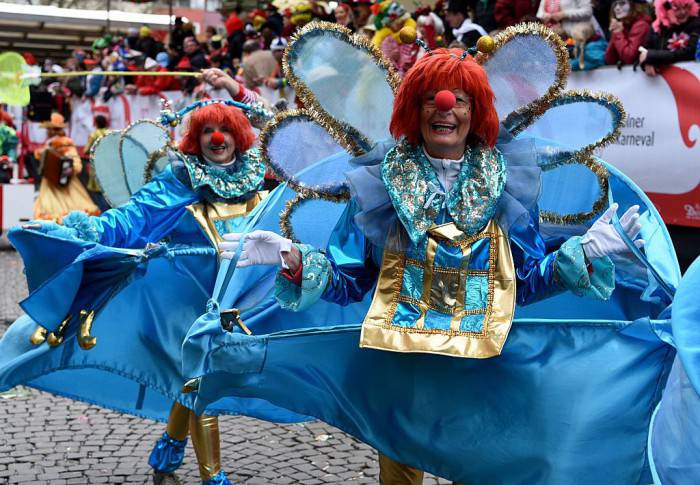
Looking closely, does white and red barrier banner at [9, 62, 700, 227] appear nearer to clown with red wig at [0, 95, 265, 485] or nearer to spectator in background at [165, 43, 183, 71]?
clown with red wig at [0, 95, 265, 485]

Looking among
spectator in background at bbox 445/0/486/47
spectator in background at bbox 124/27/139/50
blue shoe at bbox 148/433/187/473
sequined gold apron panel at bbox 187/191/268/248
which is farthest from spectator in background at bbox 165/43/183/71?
blue shoe at bbox 148/433/187/473

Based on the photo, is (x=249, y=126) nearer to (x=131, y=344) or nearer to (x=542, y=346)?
(x=131, y=344)

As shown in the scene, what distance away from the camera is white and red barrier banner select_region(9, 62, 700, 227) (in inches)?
227

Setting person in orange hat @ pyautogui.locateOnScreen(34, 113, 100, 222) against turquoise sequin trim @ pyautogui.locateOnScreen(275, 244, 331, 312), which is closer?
turquoise sequin trim @ pyautogui.locateOnScreen(275, 244, 331, 312)

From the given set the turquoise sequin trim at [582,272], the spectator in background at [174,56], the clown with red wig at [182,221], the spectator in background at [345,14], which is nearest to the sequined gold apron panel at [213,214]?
the clown with red wig at [182,221]

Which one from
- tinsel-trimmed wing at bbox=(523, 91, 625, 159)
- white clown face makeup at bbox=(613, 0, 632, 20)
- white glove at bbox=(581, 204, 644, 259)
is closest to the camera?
white glove at bbox=(581, 204, 644, 259)

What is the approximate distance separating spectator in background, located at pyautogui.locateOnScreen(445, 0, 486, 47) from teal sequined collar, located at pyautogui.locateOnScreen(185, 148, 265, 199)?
151 inches

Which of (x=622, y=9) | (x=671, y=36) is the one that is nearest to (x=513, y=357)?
(x=671, y=36)

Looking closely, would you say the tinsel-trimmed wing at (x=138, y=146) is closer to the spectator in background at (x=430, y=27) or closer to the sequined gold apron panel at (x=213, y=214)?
the sequined gold apron panel at (x=213, y=214)

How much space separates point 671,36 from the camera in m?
6.04

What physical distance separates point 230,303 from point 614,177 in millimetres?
1224

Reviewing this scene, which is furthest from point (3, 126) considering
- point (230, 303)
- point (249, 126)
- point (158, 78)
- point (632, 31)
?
point (230, 303)

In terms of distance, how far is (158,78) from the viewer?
13078 millimetres

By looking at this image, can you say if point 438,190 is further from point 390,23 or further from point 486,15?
point 390,23
